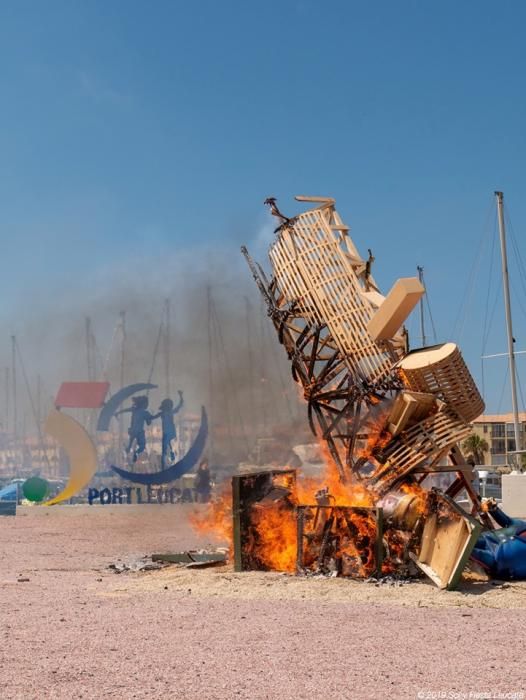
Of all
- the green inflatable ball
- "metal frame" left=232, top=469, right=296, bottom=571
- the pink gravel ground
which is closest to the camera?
the pink gravel ground

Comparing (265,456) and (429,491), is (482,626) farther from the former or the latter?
(265,456)

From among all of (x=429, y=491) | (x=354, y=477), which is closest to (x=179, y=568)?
(x=354, y=477)

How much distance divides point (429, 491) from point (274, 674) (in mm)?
7551

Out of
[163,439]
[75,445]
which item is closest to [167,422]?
[163,439]

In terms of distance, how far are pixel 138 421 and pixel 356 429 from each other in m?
34.9

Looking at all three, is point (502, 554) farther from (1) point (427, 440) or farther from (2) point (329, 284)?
(2) point (329, 284)

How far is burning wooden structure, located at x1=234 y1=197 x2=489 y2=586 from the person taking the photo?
53.2 ft

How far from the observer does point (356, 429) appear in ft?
58.8

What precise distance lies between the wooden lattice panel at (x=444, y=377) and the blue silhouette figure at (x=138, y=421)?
35.8 m

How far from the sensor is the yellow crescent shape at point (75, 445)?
47.3 meters

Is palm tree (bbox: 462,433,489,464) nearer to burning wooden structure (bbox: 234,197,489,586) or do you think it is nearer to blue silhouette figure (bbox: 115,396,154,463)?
blue silhouette figure (bbox: 115,396,154,463)

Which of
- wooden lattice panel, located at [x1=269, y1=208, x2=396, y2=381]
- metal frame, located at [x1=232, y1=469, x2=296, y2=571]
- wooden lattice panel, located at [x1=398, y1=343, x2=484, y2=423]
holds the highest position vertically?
wooden lattice panel, located at [x1=269, y1=208, x2=396, y2=381]

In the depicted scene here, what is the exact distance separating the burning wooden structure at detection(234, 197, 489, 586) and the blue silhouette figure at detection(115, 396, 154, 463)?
33281mm

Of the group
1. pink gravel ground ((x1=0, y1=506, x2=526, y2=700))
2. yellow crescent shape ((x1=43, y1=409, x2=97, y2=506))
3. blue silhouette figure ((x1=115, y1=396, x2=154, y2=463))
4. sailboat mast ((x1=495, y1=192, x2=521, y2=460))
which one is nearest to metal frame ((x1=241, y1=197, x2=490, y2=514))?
pink gravel ground ((x1=0, y1=506, x2=526, y2=700))
